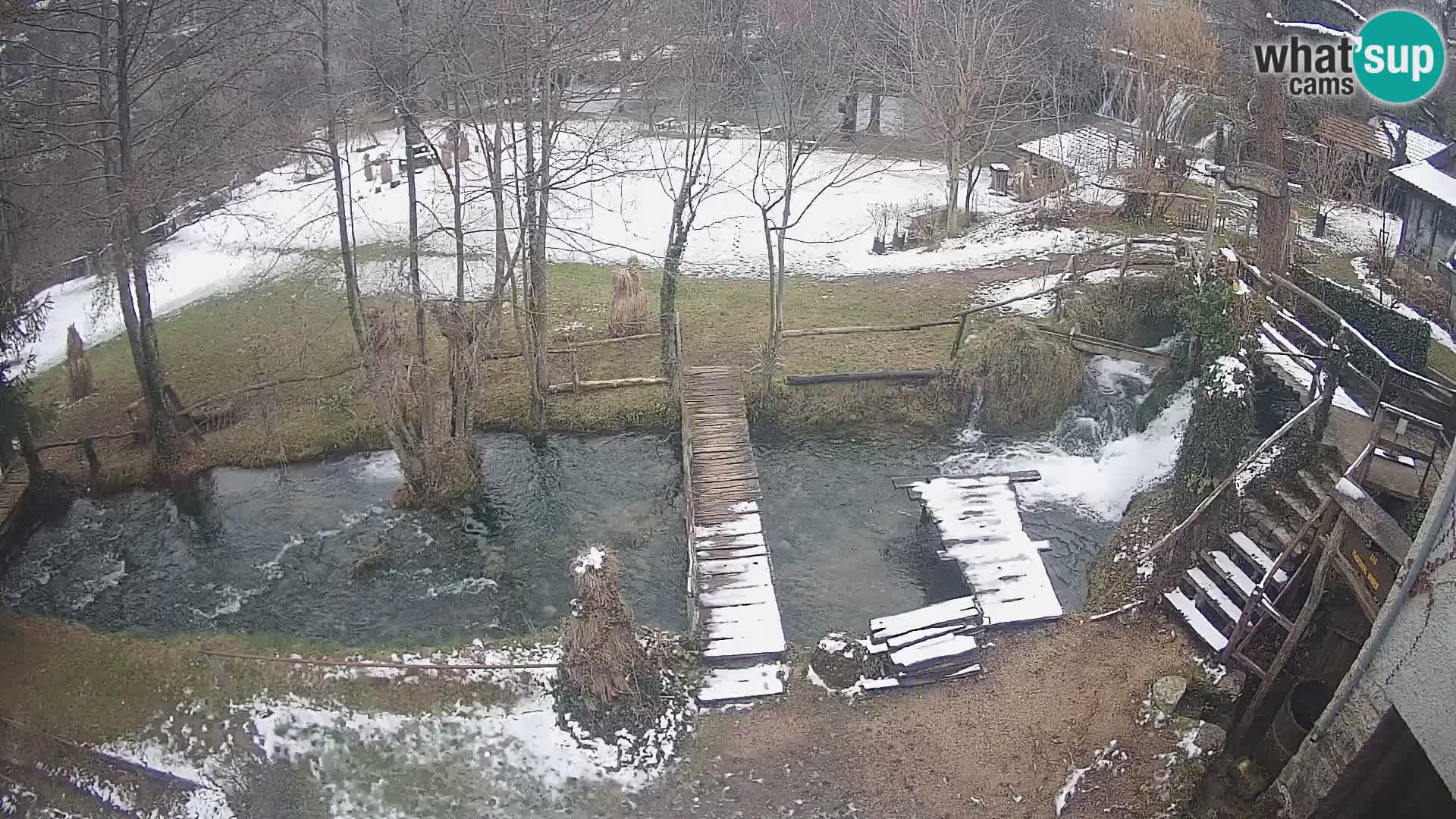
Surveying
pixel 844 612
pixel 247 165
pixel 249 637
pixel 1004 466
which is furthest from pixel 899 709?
pixel 247 165

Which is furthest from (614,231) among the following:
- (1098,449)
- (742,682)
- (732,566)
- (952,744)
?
(952,744)

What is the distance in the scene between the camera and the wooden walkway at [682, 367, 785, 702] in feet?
42.2

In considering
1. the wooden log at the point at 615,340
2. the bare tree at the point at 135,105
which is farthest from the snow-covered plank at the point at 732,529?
the bare tree at the point at 135,105

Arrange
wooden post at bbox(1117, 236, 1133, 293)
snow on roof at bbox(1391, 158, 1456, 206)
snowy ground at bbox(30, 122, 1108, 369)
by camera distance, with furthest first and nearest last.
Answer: snowy ground at bbox(30, 122, 1108, 369) < snow on roof at bbox(1391, 158, 1456, 206) < wooden post at bbox(1117, 236, 1133, 293)

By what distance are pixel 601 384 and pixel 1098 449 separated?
933 cm

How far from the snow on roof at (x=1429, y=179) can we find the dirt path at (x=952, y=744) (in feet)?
45.5

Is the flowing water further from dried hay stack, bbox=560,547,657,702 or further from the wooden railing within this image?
dried hay stack, bbox=560,547,657,702

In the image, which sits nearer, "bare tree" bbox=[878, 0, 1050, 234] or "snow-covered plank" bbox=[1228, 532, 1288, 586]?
"snow-covered plank" bbox=[1228, 532, 1288, 586]

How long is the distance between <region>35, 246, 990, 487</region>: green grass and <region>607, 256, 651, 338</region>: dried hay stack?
52 centimetres

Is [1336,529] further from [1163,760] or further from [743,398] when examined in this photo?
[743,398]

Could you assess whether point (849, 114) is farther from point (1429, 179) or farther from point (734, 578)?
point (734, 578)

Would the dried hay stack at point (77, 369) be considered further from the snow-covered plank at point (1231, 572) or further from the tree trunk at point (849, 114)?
the tree trunk at point (849, 114)

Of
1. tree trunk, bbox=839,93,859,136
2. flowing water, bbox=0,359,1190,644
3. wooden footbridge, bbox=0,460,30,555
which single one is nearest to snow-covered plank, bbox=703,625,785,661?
flowing water, bbox=0,359,1190,644

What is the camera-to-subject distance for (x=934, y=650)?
42.0 ft
